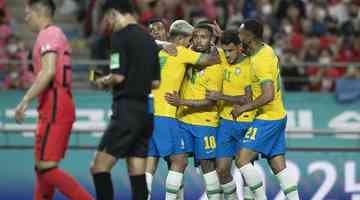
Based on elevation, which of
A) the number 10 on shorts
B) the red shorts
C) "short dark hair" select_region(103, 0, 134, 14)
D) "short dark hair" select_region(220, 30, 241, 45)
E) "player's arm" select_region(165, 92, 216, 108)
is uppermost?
"short dark hair" select_region(103, 0, 134, 14)

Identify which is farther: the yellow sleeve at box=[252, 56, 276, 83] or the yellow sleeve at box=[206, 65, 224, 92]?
the yellow sleeve at box=[206, 65, 224, 92]

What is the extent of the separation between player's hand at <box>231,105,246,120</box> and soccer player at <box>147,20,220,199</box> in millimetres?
559

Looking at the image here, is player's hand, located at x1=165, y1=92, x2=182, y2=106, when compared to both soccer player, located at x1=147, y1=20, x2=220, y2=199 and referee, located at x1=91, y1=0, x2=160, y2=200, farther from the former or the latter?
referee, located at x1=91, y1=0, x2=160, y2=200

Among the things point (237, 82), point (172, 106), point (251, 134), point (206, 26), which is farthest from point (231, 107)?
point (206, 26)

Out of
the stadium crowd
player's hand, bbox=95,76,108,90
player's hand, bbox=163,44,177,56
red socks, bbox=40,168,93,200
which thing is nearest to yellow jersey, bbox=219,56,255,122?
player's hand, bbox=163,44,177,56

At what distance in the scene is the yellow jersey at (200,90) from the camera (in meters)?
13.9

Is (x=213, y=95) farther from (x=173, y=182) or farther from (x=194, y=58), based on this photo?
(x=173, y=182)

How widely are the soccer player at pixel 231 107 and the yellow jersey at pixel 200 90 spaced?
0.32 feet

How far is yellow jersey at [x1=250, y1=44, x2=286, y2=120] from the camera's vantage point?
13.3 metres

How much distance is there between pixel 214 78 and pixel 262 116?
71cm

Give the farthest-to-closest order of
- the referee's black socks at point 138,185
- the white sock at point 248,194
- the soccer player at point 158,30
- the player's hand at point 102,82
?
the white sock at point 248,194
the soccer player at point 158,30
the referee's black socks at point 138,185
the player's hand at point 102,82

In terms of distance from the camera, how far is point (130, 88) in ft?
37.9

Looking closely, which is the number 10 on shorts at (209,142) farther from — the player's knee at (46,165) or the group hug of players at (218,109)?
the player's knee at (46,165)

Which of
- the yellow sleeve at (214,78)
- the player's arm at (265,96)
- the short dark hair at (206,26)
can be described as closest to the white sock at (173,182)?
the yellow sleeve at (214,78)
